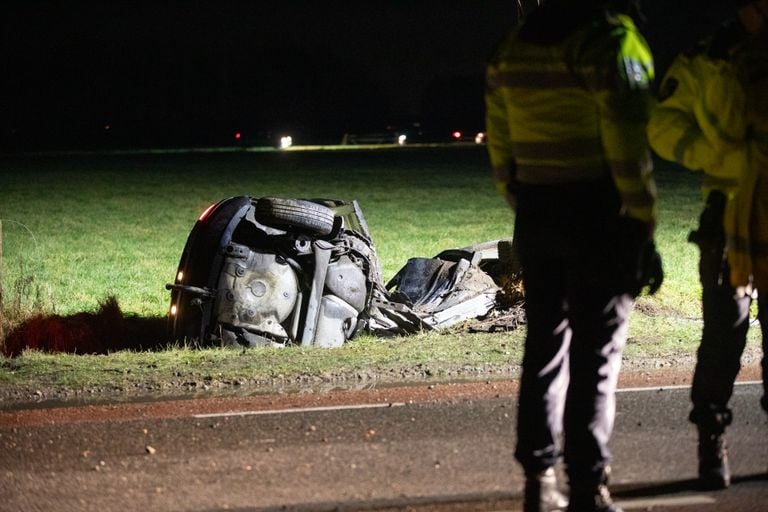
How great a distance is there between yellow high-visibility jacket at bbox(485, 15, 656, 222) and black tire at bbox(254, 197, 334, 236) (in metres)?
3.88

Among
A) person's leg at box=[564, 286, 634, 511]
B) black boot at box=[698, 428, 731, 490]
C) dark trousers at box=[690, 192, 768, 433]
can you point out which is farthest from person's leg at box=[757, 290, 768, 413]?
person's leg at box=[564, 286, 634, 511]

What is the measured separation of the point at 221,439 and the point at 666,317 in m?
4.87

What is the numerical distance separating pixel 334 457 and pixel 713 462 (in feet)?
5.74

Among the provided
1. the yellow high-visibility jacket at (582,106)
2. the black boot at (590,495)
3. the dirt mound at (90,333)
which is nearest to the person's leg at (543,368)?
the black boot at (590,495)

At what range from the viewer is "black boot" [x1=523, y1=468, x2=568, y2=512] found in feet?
14.3

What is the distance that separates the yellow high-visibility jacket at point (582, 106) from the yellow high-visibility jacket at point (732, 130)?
531 mm

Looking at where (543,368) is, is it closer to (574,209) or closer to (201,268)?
(574,209)

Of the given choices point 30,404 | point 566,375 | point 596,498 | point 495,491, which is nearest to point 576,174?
point 566,375

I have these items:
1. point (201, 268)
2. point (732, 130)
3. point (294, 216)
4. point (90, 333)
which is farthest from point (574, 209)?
point (90, 333)

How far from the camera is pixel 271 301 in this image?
321 inches

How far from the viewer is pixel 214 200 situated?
2400cm

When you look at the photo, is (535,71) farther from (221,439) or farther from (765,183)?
(221,439)

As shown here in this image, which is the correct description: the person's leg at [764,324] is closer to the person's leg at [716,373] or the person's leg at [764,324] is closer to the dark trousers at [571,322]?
the person's leg at [716,373]

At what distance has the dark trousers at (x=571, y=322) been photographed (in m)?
4.12
